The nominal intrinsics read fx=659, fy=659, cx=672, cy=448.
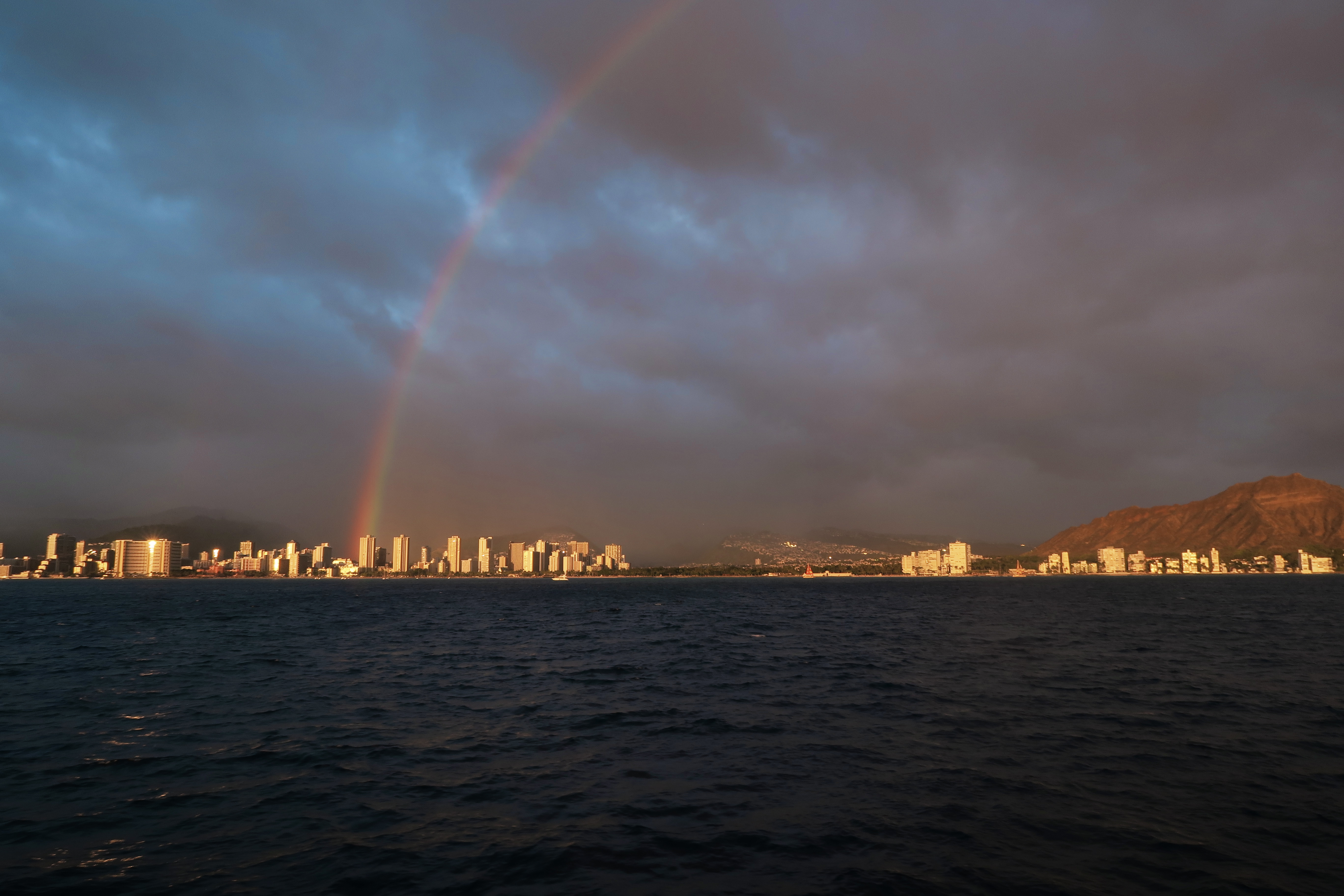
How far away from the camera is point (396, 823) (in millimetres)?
17578

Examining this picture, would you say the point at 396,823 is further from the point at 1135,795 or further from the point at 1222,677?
the point at 1222,677

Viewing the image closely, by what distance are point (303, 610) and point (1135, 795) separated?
129 m

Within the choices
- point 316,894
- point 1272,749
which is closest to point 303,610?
point 316,894

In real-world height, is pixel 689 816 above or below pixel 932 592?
above

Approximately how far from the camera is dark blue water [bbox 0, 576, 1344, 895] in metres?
14.5

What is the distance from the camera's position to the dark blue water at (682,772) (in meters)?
14.5

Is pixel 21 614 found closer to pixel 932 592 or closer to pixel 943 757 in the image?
pixel 943 757

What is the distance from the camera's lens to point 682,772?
71.5 feet

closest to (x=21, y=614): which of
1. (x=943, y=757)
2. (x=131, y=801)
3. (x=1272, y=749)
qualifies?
(x=131, y=801)

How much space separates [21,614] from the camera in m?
107

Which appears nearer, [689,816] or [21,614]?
[689,816]

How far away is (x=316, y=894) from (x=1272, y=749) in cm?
3063

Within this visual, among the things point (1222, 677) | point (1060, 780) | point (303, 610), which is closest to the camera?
point (1060, 780)

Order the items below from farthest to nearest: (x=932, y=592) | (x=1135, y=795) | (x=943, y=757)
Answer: (x=932, y=592)
(x=943, y=757)
(x=1135, y=795)
